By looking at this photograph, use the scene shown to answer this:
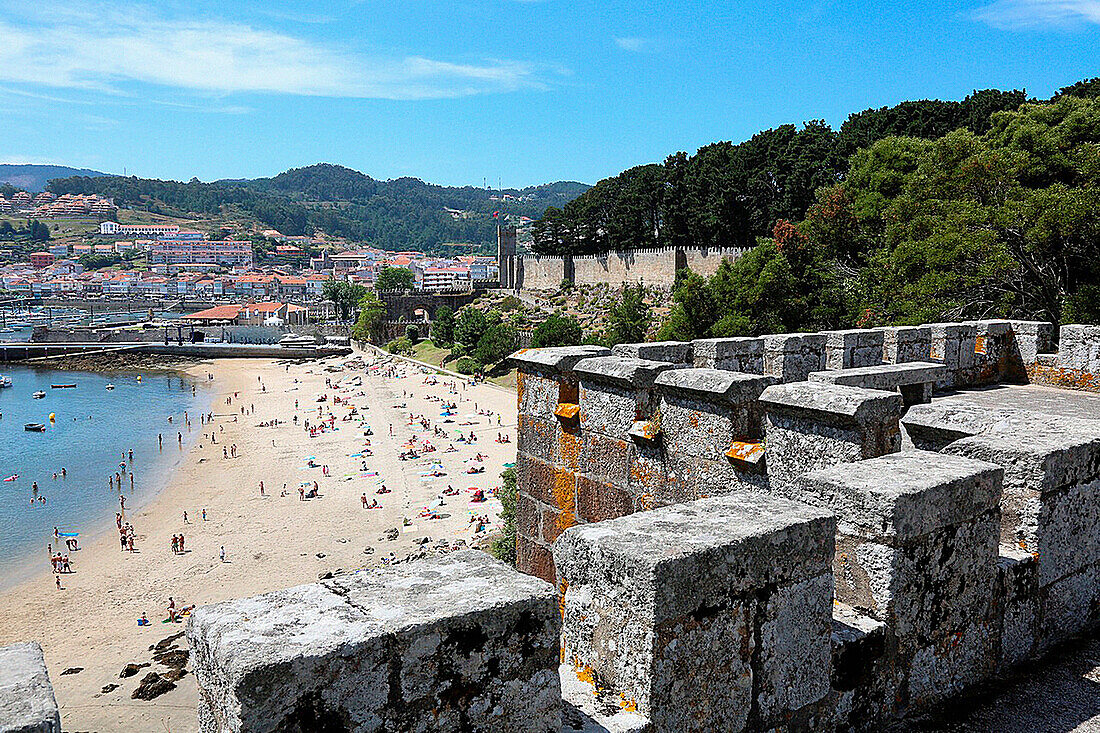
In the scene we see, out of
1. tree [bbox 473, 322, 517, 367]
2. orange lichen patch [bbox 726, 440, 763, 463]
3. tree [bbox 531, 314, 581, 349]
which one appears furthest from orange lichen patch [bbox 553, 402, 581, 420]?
tree [bbox 473, 322, 517, 367]

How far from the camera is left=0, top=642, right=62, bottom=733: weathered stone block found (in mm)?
1674

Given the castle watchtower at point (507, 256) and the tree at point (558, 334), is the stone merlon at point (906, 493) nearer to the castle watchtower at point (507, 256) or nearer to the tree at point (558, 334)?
the tree at point (558, 334)

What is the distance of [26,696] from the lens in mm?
1775

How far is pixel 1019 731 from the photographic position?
331cm

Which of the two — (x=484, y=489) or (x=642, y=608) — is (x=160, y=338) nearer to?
(x=484, y=489)

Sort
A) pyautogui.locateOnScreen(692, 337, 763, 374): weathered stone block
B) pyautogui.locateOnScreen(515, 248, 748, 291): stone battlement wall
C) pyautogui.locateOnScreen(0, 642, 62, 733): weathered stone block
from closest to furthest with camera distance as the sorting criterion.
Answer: pyautogui.locateOnScreen(0, 642, 62, 733): weathered stone block → pyautogui.locateOnScreen(692, 337, 763, 374): weathered stone block → pyautogui.locateOnScreen(515, 248, 748, 291): stone battlement wall

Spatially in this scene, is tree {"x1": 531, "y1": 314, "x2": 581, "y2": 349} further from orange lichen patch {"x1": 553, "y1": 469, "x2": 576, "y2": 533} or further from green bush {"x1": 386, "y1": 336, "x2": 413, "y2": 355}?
orange lichen patch {"x1": 553, "y1": 469, "x2": 576, "y2": 533}

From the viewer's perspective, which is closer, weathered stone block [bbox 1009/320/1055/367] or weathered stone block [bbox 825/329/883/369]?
weathered stone block [bbox 825/329/883/369]

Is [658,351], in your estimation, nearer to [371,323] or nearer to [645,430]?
[645,430]

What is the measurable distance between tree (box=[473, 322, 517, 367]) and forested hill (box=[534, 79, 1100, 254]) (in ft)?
63.4

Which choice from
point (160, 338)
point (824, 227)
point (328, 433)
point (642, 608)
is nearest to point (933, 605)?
point (642, 608)

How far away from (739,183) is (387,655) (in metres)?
62.5

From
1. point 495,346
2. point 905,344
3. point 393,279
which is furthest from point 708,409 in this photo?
point 393,279

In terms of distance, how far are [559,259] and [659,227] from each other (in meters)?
15.4
